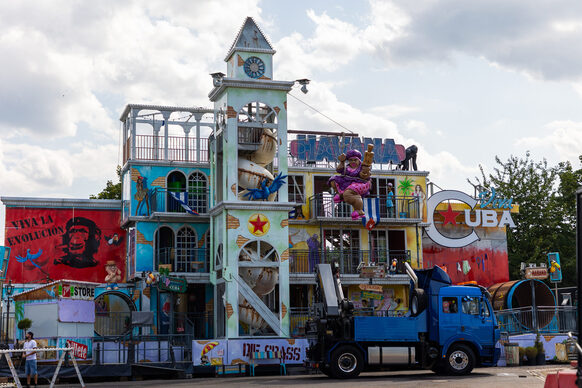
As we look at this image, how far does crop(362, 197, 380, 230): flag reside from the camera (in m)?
39.1

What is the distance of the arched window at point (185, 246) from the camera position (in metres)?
39.3

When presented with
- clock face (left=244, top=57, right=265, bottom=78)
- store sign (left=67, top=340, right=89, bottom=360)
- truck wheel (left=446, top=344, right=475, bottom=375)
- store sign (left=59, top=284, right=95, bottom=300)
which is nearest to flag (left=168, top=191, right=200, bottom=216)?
clock face (left=244, top=57, right=265, bottom=78)

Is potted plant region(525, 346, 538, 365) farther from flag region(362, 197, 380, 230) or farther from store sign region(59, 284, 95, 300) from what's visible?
store sign region(59, 284, 95, 300)

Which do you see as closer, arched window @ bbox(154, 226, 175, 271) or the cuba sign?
arched window @ bbox(154, 226, 175, 271)

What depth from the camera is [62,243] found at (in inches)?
1607

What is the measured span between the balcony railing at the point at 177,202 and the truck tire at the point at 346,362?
14.4 meters

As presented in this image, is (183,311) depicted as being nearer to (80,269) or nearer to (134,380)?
(80,269)

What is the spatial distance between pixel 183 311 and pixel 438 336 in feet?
51.1

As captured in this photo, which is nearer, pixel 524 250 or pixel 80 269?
pixel 80 269

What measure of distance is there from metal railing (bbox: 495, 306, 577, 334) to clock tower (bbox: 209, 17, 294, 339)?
11.3 meters

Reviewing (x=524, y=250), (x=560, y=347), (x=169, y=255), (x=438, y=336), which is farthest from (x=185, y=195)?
(x=524, y=250)

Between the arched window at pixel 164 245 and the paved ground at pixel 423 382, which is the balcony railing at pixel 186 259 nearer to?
the arched window at pixel 164 245

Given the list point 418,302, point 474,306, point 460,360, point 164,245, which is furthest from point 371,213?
point 460,360

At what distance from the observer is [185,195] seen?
39.2 meters
